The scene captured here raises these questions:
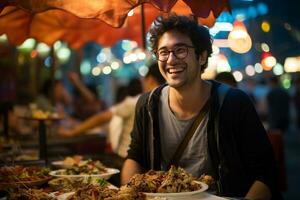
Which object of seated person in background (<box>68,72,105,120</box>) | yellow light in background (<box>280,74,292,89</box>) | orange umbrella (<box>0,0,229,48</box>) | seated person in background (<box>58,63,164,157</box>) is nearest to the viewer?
orange umbrella (<box>0,0,229,48</box>)

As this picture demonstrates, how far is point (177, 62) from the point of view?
3330 mm

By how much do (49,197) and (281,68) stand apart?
2399 centimetres

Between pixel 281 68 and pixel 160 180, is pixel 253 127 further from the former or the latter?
pixel 281 68

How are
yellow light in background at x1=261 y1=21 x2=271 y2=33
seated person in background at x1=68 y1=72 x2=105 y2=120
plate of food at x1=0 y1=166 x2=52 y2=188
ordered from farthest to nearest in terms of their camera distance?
seated person in background at x1=68 y1=72 x2=105 y2=120 < yellow light in background at x1=261 y1=21 x2=271 y2=33 < plate of food at x1=0 y1=166 x2=52 y2=188

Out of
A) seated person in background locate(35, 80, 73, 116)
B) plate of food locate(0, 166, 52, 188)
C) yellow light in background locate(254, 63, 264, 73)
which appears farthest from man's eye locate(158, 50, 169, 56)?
yellow light in background locate(254, 63, 264, 73)

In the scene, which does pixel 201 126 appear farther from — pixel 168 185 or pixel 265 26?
pixel 265 26

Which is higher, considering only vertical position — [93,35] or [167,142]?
[93,35]

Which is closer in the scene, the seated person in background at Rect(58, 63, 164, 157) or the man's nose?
the man's nose

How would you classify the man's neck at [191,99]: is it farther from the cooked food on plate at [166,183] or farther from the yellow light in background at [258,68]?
the yellow light in background at [258,68]

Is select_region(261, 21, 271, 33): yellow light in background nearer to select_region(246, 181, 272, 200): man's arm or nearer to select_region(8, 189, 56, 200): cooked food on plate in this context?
select_region(246, 181, 272, 200): man's arm

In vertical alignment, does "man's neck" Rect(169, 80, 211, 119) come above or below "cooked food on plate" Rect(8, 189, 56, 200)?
above

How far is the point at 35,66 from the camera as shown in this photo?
14.3m

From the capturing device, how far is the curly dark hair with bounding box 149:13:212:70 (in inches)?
136

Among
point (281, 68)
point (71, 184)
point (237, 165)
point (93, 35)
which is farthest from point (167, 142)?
point (281, 68)
